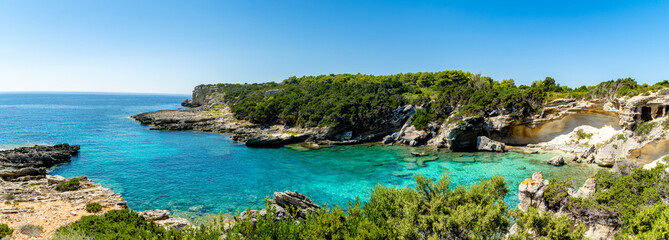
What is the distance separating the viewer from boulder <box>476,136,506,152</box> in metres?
46.1

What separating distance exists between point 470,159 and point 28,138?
3124 inches

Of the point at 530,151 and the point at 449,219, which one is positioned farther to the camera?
the point at 530,151

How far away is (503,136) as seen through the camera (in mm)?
50719

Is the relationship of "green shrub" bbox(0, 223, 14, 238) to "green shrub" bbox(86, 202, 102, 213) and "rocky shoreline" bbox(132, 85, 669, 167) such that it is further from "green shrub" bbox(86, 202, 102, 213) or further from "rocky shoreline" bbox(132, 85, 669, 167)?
"rocky shoreline" bbox(132, 85, 669, 167)

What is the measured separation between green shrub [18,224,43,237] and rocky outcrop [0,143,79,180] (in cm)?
1814

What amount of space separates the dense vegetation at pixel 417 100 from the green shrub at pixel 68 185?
38.2 m

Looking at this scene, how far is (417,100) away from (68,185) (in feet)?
181

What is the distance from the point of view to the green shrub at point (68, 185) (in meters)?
25.6

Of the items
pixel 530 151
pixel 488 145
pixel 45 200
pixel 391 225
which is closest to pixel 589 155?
pixel 530 151

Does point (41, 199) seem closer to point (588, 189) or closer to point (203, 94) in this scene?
point (588, 189)

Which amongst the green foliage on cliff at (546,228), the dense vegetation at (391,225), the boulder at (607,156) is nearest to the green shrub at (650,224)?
the green foliage on cliff at (546,228)

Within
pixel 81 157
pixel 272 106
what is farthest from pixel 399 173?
pixel 81 157

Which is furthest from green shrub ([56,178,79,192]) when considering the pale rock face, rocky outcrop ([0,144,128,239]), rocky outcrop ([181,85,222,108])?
rocky outcrop ([181,85,222,108])

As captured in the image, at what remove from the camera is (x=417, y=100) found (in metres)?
60.8
